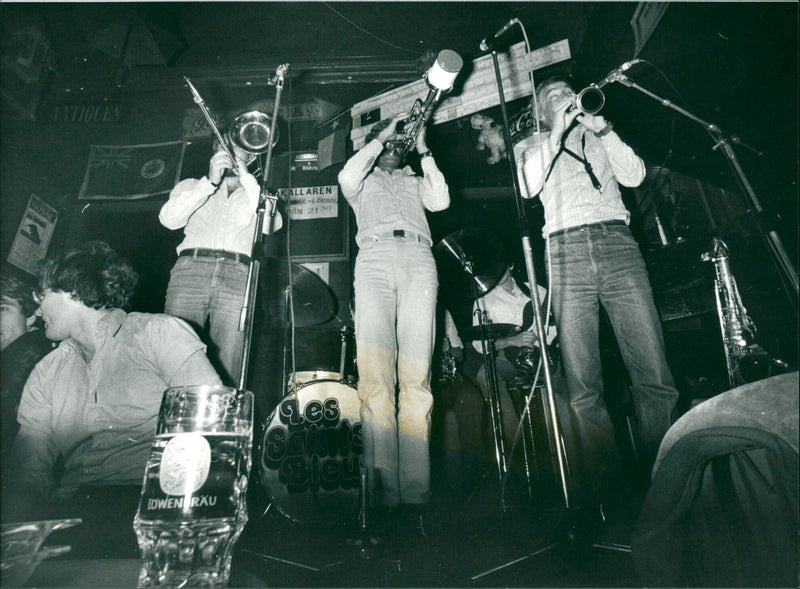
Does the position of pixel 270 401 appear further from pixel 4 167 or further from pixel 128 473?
pixel 4 167

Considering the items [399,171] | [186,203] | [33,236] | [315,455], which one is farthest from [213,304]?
[33,236]

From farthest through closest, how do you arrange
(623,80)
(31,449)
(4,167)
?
(4,167) < (623,80) < (31,449)

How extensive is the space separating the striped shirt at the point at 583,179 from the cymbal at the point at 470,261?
101cm

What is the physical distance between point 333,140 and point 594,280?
3434 millimetres

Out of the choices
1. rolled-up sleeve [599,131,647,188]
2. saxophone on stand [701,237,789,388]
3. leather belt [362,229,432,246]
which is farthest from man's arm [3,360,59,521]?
saxophone on stand [701,237,789,388]

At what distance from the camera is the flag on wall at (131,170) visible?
4.57 meters

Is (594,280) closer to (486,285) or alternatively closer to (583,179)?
(583,179)

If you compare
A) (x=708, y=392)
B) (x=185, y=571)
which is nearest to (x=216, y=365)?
(x=185, y=571)

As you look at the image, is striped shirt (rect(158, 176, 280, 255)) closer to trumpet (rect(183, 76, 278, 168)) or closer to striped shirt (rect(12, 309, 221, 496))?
trumpet (rect(183, 76, 278, 168))

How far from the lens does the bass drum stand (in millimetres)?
2586

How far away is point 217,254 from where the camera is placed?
9.12ft

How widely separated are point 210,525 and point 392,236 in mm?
1818

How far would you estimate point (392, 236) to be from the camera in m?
2.49

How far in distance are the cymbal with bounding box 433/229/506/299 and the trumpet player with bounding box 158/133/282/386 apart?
137cm
